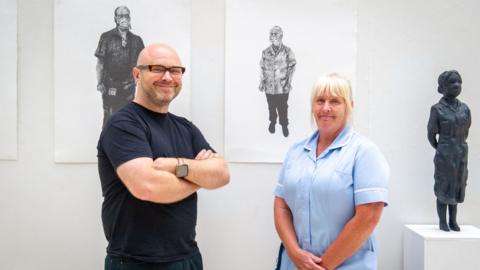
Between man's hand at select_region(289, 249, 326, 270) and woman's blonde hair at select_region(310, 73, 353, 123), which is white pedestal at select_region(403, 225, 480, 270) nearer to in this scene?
man's hand at select_region(289, 249, 326, 270)

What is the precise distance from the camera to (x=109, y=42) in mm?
2215

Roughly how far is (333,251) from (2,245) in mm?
1952

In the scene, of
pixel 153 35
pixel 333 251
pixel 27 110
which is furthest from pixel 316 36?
pixel 27 110

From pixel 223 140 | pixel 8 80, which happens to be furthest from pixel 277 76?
pixel 8 80

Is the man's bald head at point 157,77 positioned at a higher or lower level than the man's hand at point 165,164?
higher

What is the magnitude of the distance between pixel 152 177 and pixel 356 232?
757mm

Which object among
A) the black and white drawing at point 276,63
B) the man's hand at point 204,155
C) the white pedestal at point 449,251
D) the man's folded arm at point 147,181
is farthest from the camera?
the black and white drawing at point 276,63

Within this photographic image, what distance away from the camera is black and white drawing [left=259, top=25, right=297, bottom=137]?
7.23ft

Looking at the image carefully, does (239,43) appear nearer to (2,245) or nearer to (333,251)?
(333,251)

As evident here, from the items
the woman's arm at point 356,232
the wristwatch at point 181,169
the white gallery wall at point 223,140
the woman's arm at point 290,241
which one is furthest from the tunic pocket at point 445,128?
the wristwatch at point 181,169

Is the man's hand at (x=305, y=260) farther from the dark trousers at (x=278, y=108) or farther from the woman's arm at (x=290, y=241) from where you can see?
the dark trousers at (x=278, y=108)

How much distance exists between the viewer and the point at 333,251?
1.42 meters

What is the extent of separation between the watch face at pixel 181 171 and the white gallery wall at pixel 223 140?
2.57 feet

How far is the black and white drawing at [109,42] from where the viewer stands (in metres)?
2.21
